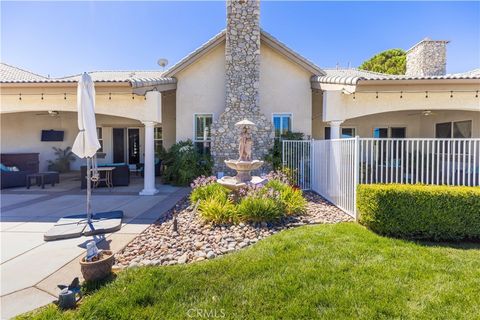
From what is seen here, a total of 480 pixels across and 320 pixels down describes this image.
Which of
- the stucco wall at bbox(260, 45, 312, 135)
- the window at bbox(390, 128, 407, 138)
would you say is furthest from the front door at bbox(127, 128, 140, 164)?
the window at bbox(390, 128, 407, 138)

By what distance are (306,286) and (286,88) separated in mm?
10984

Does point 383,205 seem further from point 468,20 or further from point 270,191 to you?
point 468,20

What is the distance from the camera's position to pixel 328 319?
3014mm

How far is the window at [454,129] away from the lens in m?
13.1

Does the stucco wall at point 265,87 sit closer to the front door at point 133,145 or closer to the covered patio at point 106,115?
the covered patio at point 106,115

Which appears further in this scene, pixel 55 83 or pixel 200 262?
pixel 55 83

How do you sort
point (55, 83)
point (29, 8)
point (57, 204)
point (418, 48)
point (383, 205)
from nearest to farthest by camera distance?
point (383, 205) < point (57, 204) < point (29, 8) < point (55, 83) < point (418, 48)

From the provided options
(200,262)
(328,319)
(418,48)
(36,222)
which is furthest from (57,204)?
(418,48)

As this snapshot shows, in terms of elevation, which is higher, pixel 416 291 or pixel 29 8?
pixel 29 8

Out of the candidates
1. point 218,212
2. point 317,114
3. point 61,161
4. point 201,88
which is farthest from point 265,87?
point 61,161

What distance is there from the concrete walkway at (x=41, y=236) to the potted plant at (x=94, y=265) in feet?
1.62

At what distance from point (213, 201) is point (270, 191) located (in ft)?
5.03

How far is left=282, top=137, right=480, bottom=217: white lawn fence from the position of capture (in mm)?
6953

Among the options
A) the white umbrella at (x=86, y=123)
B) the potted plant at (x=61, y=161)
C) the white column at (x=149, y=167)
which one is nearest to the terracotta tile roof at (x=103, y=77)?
the white column at (x=149, y=167)
